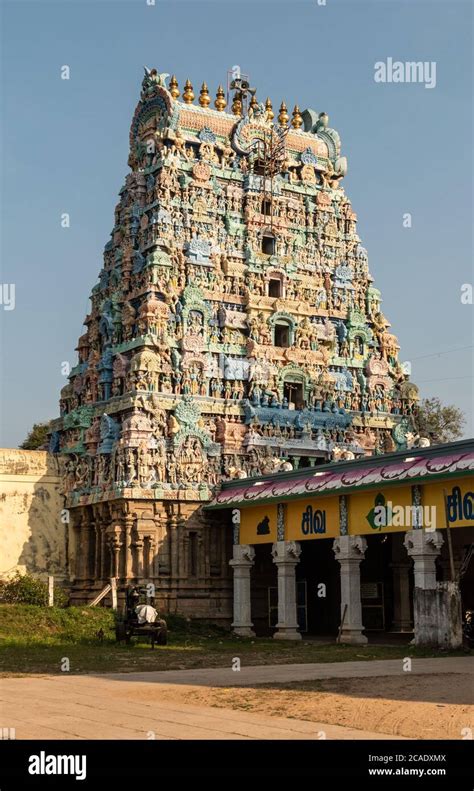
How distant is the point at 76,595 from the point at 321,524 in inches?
469

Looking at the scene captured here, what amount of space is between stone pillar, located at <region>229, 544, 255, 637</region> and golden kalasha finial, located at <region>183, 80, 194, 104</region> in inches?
766

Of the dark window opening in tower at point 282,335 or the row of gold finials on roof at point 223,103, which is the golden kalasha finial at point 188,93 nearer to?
the row of gold finials on roof at point 223,103

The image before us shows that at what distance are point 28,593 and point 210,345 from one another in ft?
39.5

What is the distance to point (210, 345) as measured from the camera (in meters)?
42.9

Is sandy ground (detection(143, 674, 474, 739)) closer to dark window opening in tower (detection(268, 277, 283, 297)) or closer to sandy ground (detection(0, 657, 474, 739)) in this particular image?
sandy ground (detection(0, 657, 474, 739))

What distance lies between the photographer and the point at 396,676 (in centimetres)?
2059

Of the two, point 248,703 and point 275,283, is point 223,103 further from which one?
point 248,703

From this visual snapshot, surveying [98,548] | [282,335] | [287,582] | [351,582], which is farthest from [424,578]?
[282,335]

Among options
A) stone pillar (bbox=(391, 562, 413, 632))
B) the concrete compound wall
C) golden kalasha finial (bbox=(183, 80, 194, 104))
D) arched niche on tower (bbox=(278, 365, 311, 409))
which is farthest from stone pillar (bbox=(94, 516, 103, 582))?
golden kalasha finial (bbox=(183, 80, 194, 104))

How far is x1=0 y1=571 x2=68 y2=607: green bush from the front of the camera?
37.5 metres

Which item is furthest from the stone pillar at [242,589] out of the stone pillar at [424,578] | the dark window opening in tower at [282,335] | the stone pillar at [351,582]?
the dark window opening in tower at [282,335]
